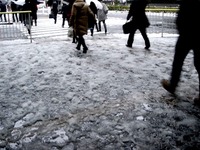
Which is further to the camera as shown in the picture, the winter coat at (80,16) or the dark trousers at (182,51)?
the winter coat at (80,16)

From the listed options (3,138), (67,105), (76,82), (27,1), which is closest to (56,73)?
(76,82)

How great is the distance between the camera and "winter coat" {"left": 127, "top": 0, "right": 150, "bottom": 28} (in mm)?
8141

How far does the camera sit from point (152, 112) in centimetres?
390

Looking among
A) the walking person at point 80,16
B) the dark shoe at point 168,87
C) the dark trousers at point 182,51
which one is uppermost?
the walking person at point 80,16

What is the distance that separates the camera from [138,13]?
27.1 ft

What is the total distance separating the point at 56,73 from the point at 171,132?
3448 mm

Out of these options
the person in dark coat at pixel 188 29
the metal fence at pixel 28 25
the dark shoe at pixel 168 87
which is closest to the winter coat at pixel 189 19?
the person in dark coat at pixel 188 29

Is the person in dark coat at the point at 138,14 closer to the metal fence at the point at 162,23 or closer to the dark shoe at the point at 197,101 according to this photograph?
the metal fence at the point at 162,23

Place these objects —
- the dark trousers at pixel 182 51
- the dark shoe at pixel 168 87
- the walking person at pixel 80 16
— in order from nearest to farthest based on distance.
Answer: the dark trousers at pixel 182 51, the dark shoe at pixel 168 87, the walking person at pixel 80 16

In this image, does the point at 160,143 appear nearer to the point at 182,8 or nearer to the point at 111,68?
the point at 182,8

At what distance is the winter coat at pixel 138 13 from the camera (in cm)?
814

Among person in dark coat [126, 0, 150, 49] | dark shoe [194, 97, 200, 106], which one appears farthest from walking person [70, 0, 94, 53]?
dark shoe [194, 97, 200, 106]

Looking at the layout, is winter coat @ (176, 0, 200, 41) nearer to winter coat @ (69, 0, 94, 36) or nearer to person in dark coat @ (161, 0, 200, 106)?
person in dark coat @ (161, 0, 200, 106)

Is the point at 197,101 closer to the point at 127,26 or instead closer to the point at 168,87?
the point at 168,87
